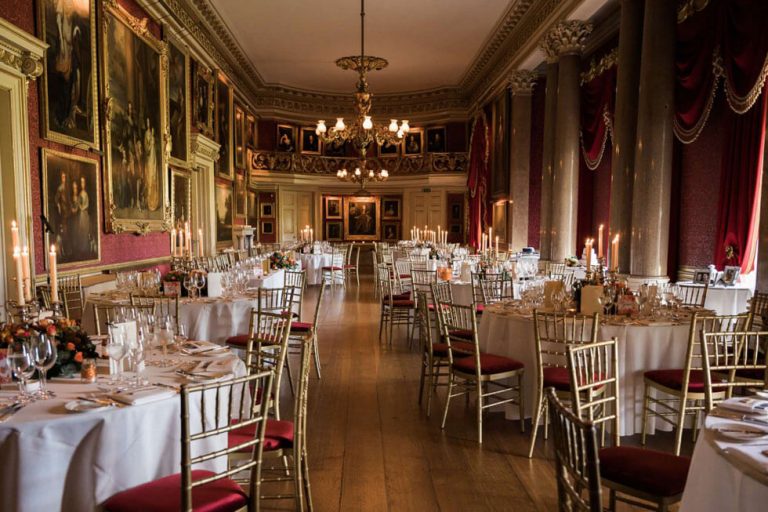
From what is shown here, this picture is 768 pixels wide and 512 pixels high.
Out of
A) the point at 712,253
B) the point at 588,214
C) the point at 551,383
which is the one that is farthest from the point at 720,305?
the point at 588,214

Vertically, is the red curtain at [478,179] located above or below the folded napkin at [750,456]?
above

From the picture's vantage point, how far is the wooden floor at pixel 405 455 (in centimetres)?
333

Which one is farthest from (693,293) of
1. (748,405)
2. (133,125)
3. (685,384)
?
(133,125)

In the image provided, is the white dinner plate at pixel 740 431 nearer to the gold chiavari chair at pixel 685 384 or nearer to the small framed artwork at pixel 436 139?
the gold chiavari chair at pixel 685 384

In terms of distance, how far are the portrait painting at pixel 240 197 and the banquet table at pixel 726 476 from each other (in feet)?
46.0

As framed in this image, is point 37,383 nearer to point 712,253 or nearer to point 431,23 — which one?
point 712,253

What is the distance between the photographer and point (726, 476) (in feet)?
6.33

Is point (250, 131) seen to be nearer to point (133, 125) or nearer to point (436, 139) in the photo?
point (436, 139)

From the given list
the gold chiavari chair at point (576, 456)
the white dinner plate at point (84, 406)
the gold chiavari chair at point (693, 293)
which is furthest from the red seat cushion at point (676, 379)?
the white dinner plate at point (84, 406)

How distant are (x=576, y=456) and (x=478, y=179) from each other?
1521 centimetres

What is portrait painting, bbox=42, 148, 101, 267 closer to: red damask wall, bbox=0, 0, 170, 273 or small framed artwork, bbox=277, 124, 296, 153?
red damask wall, bbox=0, 0, 170, 273

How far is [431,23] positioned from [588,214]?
17.3ft

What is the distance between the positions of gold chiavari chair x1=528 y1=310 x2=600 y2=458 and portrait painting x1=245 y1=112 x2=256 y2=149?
14.0 m

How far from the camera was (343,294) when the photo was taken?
12.4 m
